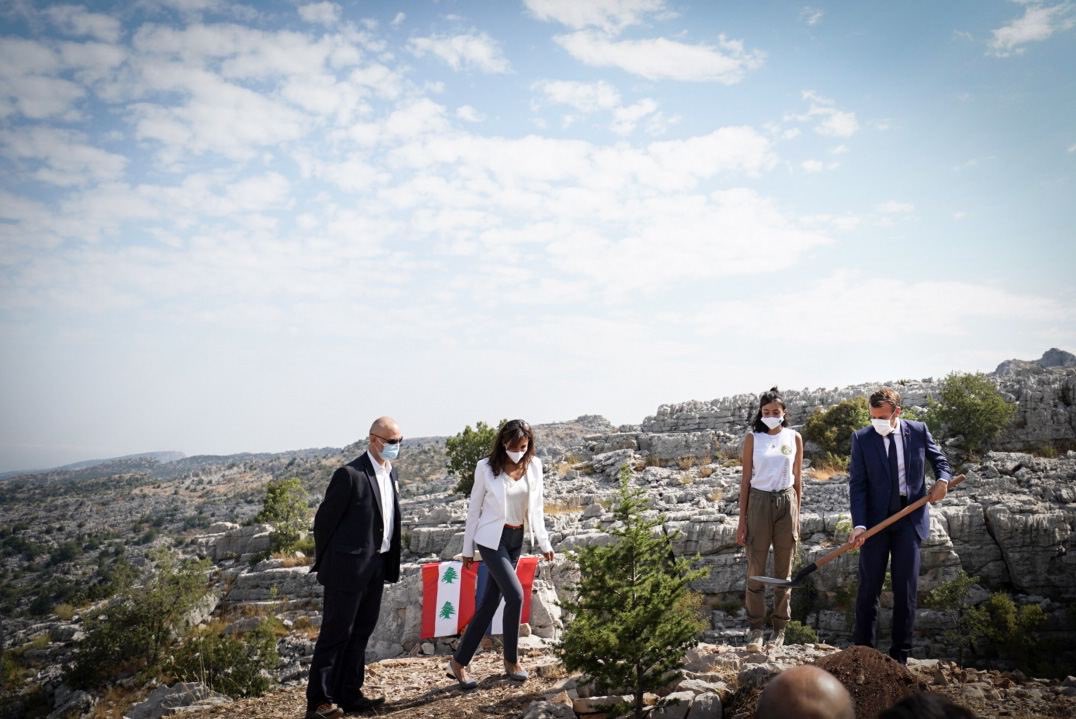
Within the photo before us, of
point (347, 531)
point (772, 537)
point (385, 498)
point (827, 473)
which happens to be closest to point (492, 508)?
point (385, 498)

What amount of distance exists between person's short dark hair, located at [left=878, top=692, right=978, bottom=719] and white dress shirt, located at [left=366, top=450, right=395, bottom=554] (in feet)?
14.2

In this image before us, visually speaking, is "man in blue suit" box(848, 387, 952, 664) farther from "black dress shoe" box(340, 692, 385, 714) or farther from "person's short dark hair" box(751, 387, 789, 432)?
"black dress shoe" box(340, 692, 385, 714)

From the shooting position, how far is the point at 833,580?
44.0ft

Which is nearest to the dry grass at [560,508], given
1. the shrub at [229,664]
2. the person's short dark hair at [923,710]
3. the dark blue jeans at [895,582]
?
the shrub at [229,664]

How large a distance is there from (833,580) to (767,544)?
8.49 m

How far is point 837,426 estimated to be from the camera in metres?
24.9

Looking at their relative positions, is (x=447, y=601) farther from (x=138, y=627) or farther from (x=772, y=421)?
(x=138, y=627)

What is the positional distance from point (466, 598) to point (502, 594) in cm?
392

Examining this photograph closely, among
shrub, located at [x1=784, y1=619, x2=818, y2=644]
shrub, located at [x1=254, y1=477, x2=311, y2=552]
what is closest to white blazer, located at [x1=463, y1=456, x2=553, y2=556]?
shrub, located at [x1=784, y1=619, x2=818, y2=644]

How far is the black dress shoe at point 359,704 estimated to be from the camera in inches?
216

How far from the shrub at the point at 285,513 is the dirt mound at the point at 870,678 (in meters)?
25.9

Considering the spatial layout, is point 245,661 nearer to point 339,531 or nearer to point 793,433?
point 339,531

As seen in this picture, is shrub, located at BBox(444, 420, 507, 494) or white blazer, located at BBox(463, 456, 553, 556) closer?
white blazer, located at BBox(463, 456, 553, 556)

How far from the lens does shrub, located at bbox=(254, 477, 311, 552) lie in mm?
26812
